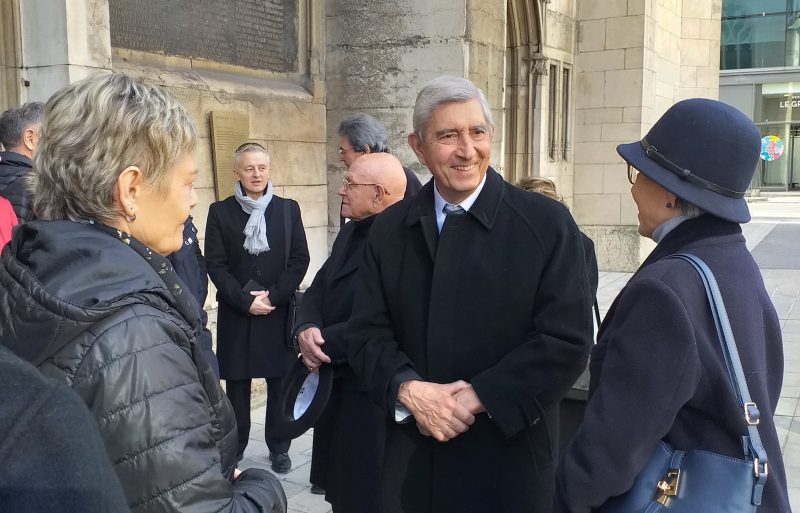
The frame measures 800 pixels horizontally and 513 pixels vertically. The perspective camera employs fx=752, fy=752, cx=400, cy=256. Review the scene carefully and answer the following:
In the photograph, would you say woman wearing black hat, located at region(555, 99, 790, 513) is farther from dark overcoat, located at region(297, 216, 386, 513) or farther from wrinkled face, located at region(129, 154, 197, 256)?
dark overcoat, located at region(297, 216, 386, 513)

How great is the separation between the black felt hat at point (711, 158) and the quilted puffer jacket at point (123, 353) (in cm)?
123

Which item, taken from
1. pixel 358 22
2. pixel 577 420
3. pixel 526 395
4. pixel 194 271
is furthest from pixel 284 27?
pixel 526 395

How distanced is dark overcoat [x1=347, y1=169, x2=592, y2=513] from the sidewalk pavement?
6.15ft

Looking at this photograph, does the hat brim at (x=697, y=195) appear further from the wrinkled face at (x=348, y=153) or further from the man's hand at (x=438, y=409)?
the wrinkled face at (x=348, y=153)

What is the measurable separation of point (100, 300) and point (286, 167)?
17.4 feet

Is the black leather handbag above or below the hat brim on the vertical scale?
below

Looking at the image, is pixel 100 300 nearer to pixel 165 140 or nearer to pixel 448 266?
pixel 165 140

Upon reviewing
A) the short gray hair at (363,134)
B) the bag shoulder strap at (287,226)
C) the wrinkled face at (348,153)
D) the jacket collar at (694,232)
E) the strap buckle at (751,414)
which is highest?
the short gray hair at (363,134)

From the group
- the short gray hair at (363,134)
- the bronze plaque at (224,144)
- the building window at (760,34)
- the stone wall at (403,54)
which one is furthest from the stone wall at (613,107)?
the building window at (760,34)

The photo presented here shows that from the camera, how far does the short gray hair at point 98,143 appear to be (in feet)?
4.83

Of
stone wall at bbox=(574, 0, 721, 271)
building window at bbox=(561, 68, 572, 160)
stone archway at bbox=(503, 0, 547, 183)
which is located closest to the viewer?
stone archway at bbox=(503, 0, 547, 183)

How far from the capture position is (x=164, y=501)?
1.28 metres

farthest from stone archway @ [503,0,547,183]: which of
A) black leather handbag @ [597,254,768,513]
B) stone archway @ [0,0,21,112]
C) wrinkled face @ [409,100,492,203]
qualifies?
black leather handbag @ [597,254,768,513]

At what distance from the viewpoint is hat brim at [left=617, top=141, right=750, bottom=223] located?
1818mm
